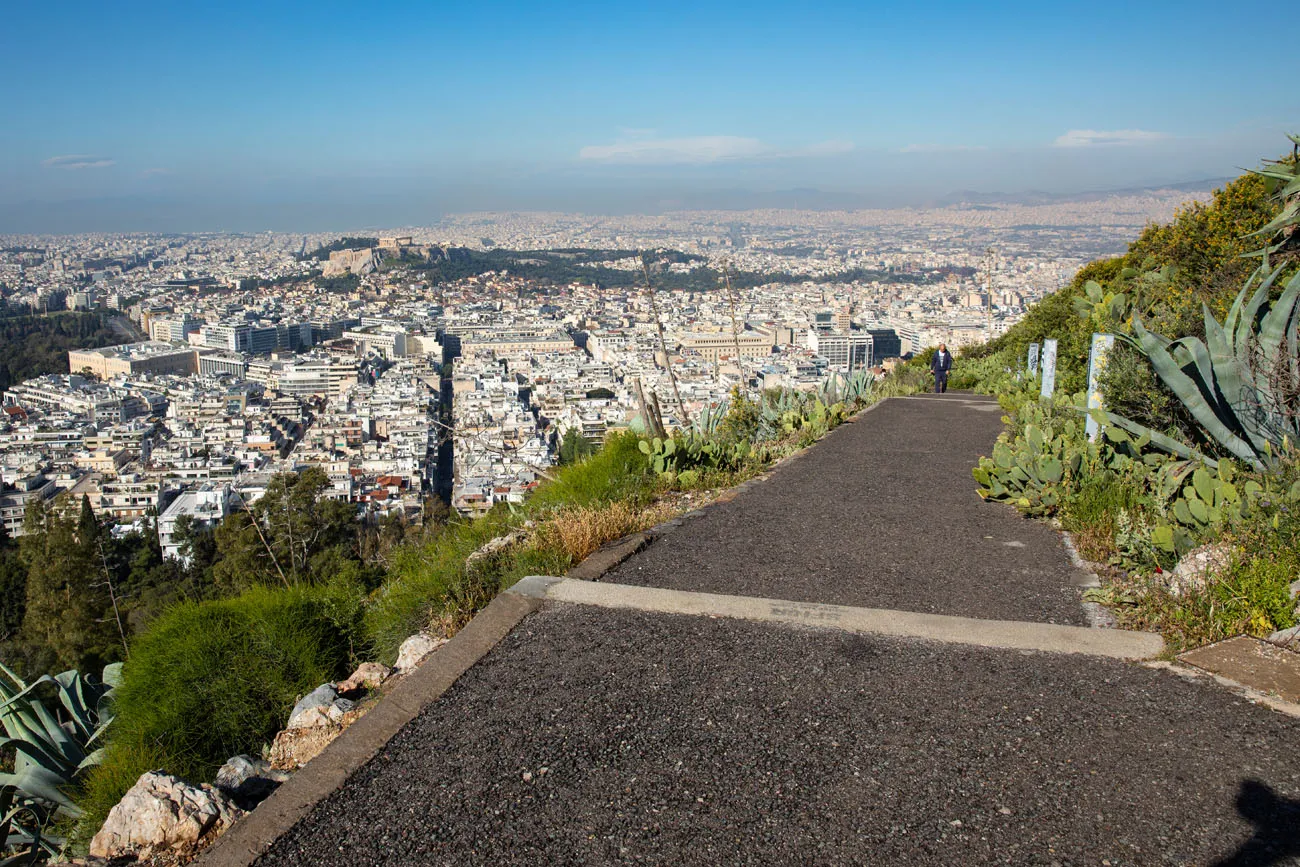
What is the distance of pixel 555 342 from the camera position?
223 feet

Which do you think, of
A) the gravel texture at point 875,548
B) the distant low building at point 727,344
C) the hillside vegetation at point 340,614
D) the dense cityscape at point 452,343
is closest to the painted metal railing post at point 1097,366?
the gravel texture at point 875,548

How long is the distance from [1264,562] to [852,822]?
6.75 ft

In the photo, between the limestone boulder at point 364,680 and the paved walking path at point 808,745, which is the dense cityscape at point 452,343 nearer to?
the limestone boulder at point 364,680

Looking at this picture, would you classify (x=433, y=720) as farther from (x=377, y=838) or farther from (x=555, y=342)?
(x=555, y=342)

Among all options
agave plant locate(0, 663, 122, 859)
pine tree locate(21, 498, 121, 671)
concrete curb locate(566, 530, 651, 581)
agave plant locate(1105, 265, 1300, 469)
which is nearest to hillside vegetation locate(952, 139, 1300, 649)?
agave plant locate(1105, 265, 1300, 469)

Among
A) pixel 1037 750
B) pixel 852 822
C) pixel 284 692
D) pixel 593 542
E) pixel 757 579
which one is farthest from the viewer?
pixel 593 542

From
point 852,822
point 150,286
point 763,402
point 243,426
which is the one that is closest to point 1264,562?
point 852,822

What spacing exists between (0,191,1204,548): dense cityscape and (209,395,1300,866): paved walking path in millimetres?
2327

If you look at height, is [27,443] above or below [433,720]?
below

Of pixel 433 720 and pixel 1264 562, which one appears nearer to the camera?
pixel 433 720

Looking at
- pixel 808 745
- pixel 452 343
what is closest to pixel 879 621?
pixel 808 745

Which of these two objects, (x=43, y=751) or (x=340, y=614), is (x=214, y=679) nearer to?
(x=43, y=751)

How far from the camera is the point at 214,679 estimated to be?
3525 millimetres

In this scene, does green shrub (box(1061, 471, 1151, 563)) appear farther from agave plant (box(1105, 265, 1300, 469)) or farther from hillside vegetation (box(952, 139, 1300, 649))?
agave plant (box(1105, 265, 1300, 469))
